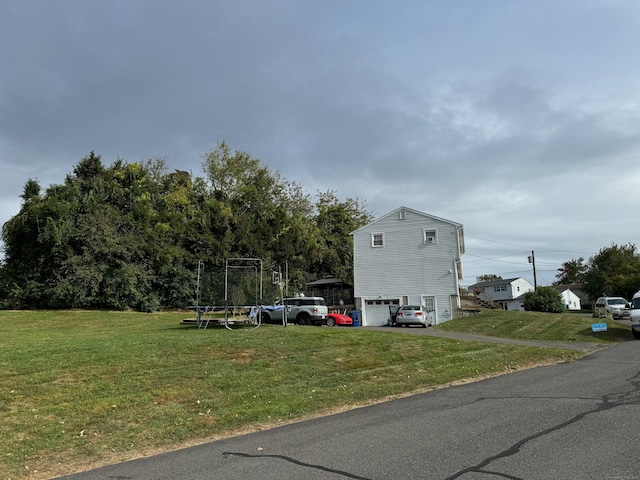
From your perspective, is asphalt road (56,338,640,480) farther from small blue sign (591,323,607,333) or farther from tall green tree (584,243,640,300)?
tall green tree (584,243,640,300)

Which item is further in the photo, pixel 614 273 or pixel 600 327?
pixel 614 273

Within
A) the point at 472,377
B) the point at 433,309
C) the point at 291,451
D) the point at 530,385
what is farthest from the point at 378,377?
the point at 433,309

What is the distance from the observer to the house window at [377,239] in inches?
1436

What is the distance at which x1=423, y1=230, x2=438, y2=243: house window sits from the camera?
115ft

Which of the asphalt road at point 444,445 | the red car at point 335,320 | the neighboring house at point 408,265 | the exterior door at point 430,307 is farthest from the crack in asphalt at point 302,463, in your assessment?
the neighboring house at point 408,265

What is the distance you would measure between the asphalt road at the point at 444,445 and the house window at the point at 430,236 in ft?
87.7

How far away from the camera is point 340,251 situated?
5147cm

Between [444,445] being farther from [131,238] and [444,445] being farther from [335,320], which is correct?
[131,238]

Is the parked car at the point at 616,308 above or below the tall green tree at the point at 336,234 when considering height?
below

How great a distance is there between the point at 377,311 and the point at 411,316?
17.3 ft

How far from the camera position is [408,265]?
116 feet

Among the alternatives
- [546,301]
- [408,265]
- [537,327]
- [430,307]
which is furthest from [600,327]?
[408,265]

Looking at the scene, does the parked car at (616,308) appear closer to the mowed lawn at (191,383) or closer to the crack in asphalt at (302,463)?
the mowed lawn at (191,383)

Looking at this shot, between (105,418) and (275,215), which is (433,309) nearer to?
(275,215)
